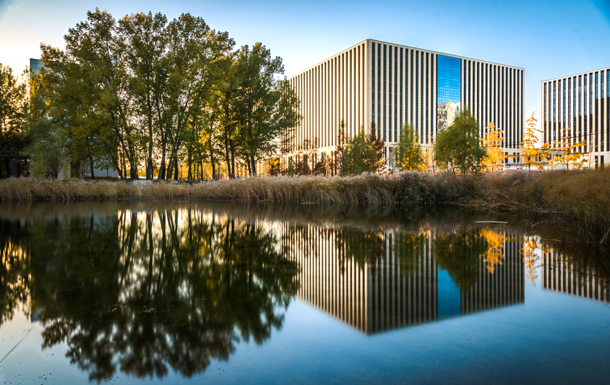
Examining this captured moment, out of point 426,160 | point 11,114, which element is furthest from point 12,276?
point 426,160

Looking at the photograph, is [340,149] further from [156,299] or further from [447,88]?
[447,88]

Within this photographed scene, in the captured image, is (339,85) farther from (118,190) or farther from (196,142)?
(118,190)

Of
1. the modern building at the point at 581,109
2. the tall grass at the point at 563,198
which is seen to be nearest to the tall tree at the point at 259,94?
the tall grass at the point at 563,198

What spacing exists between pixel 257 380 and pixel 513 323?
1.53 m

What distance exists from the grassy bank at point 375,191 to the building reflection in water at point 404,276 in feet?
9.37

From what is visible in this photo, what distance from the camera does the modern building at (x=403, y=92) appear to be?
257 ft

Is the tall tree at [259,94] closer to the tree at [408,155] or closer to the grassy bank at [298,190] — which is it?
the grassy bank at [298,190]

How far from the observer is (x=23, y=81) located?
3025 cm

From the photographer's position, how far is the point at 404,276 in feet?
10.3

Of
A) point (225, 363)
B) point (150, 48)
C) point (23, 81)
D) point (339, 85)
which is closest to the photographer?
point (225, 363)

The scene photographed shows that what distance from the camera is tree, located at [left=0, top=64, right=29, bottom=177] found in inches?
1021

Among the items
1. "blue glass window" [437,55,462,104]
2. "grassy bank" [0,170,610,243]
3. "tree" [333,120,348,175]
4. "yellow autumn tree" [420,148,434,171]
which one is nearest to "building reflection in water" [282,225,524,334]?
"grassy bank" [0,170,610,243]

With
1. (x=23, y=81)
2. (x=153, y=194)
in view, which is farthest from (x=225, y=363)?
(x=23, y=81)

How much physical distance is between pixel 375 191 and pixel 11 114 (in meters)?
28.7
